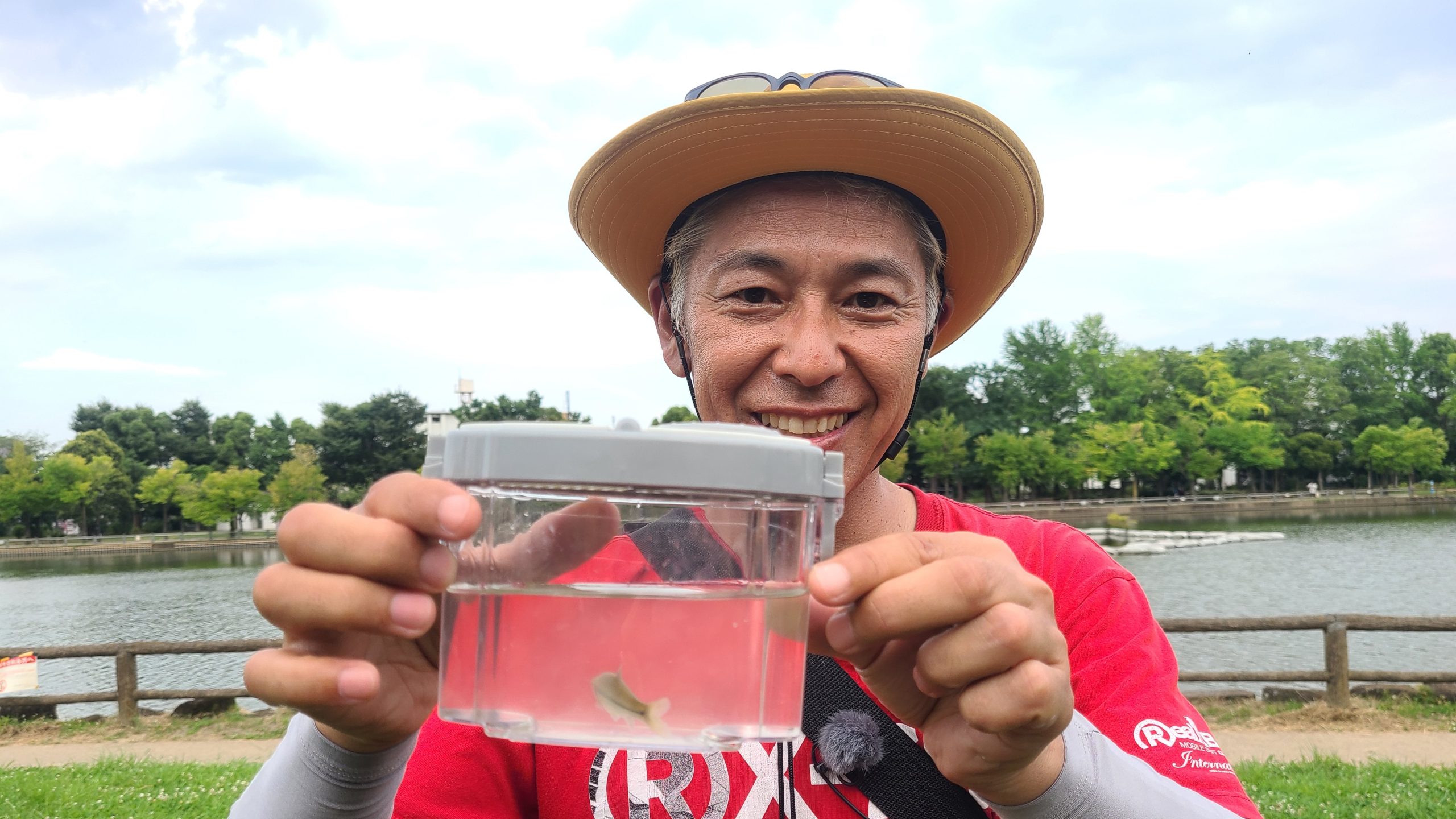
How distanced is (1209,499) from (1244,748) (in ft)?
172

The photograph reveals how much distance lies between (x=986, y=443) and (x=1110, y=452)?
8029 mm

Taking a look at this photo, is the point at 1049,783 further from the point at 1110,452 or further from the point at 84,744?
the point at 1110,452

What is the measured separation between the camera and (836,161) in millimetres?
1980

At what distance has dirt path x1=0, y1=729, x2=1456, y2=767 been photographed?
7527mm

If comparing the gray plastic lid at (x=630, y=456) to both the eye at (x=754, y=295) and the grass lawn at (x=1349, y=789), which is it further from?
the grass lawn at (x=1349, y=789)

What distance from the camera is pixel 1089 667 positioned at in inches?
68.6

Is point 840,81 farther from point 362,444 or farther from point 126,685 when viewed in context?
point 362,444

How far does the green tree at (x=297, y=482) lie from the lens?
53.8m

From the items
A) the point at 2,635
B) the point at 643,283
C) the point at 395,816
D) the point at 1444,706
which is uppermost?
the point at 643,283

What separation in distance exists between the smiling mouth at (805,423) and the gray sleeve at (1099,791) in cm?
72

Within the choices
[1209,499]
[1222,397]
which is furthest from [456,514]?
[1222,397]

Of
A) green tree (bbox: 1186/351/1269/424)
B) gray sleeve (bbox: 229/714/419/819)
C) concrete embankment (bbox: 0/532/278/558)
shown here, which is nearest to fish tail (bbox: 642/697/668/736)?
gray sleeve (bbox: 229/714/419/819)

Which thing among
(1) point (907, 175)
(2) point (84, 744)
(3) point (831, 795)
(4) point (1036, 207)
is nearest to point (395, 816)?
(3) point (831, 795)

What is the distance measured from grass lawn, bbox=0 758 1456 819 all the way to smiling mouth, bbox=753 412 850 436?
5622 mm
